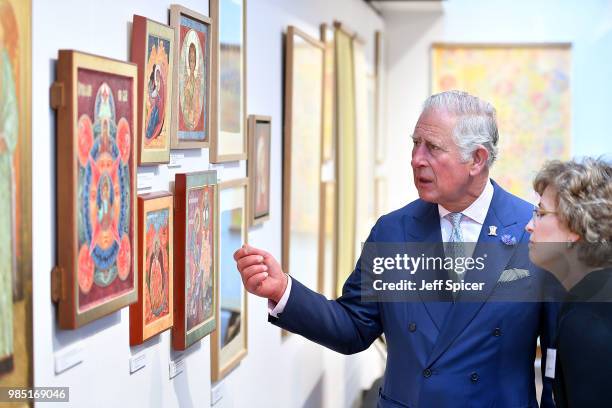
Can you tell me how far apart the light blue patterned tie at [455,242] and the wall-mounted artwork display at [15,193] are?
1775mm

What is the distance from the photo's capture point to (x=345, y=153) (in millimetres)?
7617

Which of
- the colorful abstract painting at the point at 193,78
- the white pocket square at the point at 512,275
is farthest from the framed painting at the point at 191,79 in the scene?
the white pocket square at the point at 512,275

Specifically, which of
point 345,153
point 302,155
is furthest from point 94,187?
point 345,153

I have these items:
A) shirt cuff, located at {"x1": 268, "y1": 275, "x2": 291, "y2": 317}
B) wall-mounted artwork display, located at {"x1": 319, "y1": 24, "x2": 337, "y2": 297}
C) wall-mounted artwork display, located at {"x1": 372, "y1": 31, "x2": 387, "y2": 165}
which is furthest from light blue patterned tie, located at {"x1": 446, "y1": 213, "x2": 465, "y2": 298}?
wall-mounted artwork display, located at {"x1": 372, "y1": 31, "x2": 387, "y2": 165}

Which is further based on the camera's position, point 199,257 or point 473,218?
point 199,257

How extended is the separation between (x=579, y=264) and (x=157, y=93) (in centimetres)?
155

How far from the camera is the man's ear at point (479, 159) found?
3527 mm

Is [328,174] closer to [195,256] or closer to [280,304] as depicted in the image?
[195,256]

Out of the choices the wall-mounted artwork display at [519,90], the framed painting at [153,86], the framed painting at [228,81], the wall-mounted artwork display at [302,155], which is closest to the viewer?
the framed painting at [153,86]

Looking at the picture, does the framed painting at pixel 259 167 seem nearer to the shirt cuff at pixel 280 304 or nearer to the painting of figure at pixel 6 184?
A: the shirt cuff at pixel 280 304

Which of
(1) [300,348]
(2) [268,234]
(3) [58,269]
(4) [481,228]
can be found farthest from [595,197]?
(1) [300,348]

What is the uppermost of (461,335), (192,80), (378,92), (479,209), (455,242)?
(378,92)

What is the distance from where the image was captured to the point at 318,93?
6.32 m

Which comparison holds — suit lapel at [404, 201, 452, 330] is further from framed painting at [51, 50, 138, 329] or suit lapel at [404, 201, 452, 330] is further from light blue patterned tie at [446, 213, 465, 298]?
framed painting at [51, 50, 138, 329]
